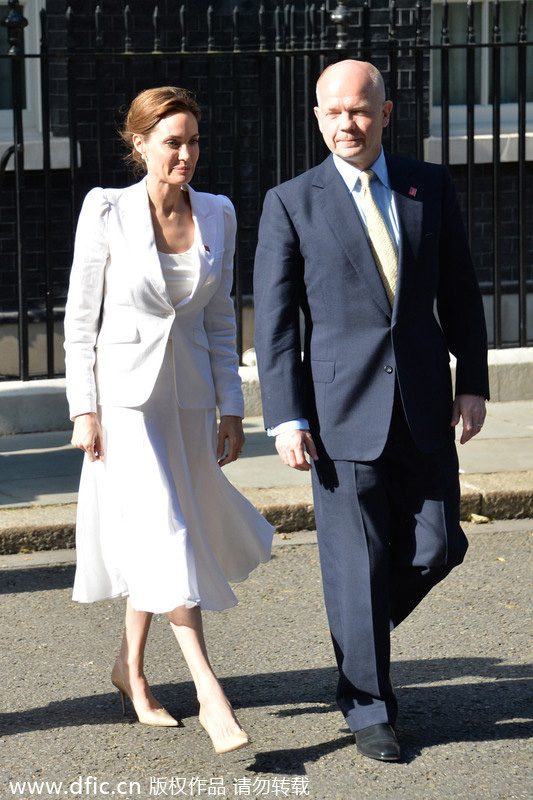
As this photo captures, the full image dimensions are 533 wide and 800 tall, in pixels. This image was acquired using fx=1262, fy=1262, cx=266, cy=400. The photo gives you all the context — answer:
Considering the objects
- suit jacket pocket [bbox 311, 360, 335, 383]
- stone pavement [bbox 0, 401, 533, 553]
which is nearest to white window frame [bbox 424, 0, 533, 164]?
stone pavement [bbox 0, 401, 533, 553]

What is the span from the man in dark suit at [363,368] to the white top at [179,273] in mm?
204

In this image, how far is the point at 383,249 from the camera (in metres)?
3.66

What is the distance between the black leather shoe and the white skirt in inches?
22.5

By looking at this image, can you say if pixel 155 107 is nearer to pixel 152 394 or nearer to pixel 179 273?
pixel 179 273

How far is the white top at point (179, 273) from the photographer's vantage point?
12.4 feet

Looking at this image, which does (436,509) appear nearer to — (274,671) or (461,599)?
(274,671)

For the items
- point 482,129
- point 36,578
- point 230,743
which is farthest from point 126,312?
point 482,129

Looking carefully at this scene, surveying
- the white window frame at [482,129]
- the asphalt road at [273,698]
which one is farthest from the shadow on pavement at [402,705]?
the white window frame at [482,129]

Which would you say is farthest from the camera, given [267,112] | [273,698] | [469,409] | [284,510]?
[267,112]

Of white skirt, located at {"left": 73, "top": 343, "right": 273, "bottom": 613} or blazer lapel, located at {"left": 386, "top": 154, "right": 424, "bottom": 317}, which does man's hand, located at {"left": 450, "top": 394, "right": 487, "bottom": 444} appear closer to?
blazer lapel, located at {"left": 386, "top": 154, "right": 424, "bottom": 317}

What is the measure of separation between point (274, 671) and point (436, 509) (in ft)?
3.32

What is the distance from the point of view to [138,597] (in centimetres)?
372

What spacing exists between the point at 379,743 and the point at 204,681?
0.54m

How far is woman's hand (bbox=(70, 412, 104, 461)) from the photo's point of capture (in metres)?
3.77
